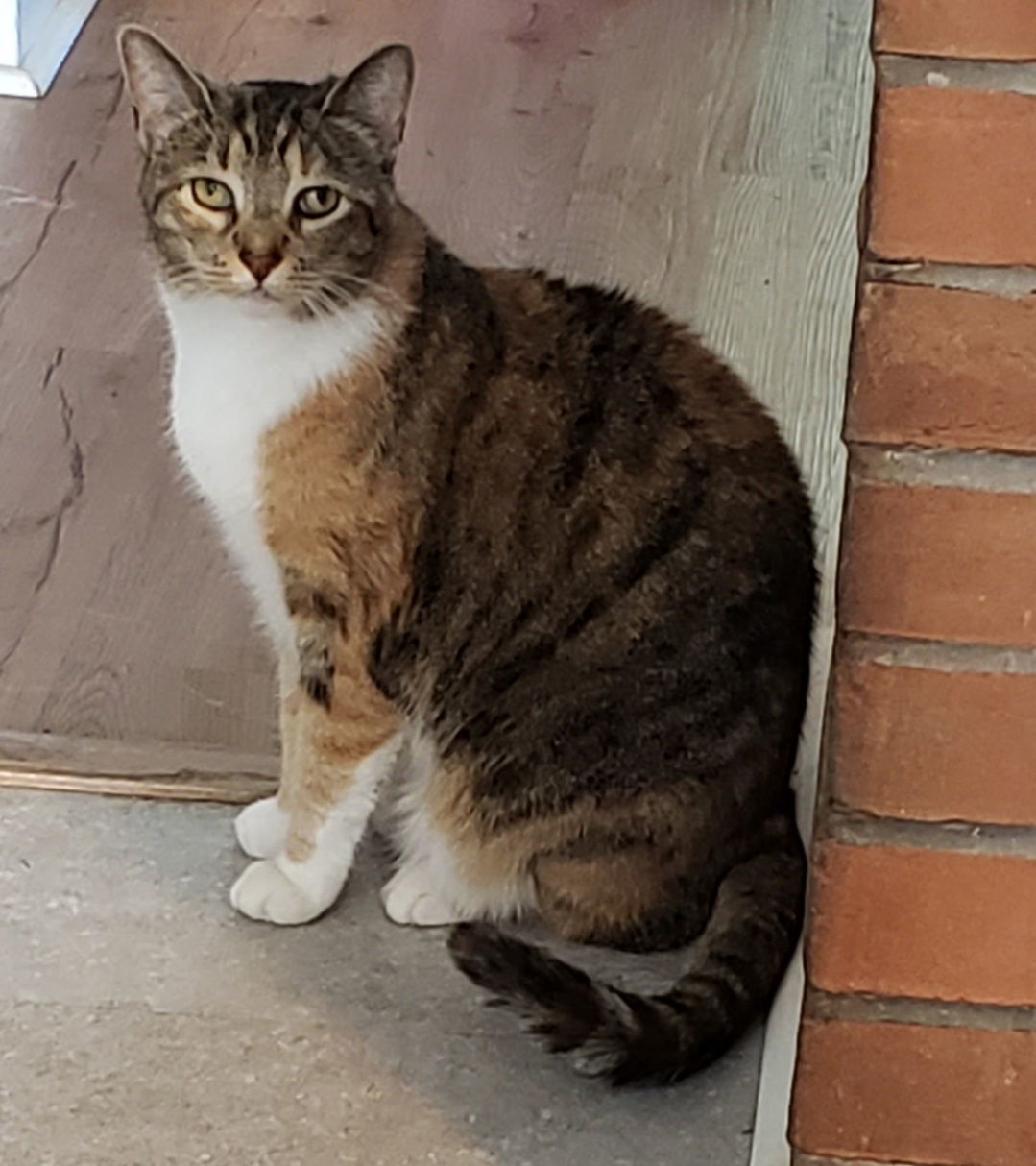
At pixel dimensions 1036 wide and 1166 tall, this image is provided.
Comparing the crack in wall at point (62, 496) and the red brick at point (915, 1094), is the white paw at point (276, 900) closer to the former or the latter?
the crack in wall at point (62, 496)

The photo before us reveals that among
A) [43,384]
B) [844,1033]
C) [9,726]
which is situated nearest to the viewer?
[844,1033]

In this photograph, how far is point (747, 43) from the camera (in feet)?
10.9

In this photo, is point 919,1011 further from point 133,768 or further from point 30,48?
point 30,48

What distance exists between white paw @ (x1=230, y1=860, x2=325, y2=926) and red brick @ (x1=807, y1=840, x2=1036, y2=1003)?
62 cm

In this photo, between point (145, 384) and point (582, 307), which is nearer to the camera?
point (582, 307)

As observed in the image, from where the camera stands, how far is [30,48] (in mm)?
3088

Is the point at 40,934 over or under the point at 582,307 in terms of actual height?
under

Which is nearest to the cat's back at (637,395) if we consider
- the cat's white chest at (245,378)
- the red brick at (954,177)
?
the cat's white chest at (245,378)

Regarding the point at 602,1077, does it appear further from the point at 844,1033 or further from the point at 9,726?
the point at 9,726

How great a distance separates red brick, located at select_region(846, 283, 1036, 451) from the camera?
1.05m

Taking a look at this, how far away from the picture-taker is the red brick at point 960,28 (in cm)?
98

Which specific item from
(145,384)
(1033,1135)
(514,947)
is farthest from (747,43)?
(1033,1135)

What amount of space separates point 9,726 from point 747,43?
191 centimetres

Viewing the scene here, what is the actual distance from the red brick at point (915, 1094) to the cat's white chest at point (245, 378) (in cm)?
63
